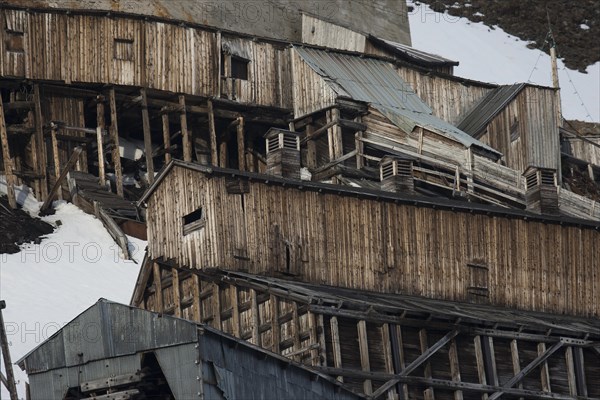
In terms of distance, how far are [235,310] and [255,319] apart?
851mm

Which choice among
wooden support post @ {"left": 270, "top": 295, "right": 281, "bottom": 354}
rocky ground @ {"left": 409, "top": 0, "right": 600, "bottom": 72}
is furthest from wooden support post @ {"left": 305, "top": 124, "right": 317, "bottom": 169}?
rocky ground @ {"left": 409, "top": 0, "right": 600, "bottom": 72}

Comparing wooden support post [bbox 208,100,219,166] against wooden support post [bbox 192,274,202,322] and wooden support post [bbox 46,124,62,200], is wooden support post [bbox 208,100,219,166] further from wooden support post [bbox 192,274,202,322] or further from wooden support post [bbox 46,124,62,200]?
wooden support post [bbox 192,274,202,322]

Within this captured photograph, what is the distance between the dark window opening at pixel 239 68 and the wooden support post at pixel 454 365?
793 inches

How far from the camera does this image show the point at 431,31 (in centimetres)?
9012

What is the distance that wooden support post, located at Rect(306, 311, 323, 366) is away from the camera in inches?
1647

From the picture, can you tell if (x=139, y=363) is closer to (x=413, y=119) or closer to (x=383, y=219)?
(x=383, y=219)

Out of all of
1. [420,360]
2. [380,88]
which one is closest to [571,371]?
[420,360]

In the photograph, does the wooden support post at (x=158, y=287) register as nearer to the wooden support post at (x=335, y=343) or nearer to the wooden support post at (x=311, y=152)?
the wooden support post at (x=335, y=343)

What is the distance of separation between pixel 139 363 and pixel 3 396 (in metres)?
5.04

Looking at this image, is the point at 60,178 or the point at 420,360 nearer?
the point at 420,360

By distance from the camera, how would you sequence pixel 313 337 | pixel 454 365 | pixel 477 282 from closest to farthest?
pixel 313 337 → pixel 454 365 → pixel 477 282

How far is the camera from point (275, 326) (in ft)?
142

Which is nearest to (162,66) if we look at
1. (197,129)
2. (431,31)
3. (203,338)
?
(197,129)

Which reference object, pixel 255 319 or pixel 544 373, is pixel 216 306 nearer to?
pixel 255 319
